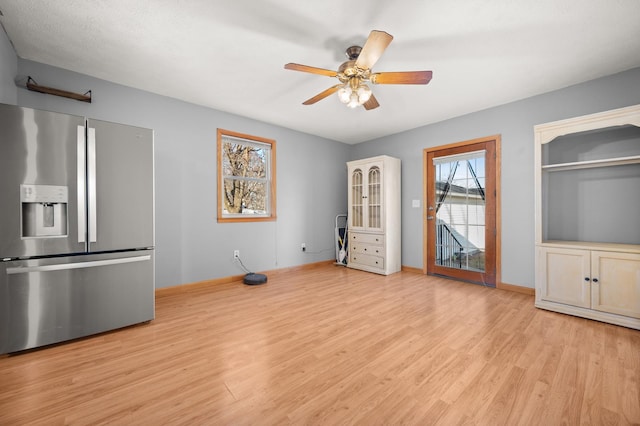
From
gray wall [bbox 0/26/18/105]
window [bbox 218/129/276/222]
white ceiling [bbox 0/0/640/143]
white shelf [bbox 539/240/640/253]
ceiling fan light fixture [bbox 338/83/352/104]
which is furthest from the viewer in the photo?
window [bbox 218/129/276/222]

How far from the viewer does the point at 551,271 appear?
2.73m

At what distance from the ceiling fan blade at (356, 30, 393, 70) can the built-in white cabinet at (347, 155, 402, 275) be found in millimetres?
2407

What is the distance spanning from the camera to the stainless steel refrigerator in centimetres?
188

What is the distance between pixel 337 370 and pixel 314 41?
252cm

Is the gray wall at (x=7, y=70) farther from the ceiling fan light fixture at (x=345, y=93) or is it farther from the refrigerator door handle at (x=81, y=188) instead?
the ceiling fan light fixture at (x=345, y=93)

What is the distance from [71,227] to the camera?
6.80ft

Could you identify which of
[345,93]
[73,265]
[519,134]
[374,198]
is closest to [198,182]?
[73,265]

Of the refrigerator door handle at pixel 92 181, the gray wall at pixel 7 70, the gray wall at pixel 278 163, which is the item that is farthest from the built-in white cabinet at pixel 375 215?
the gray wall at pixel 7 70

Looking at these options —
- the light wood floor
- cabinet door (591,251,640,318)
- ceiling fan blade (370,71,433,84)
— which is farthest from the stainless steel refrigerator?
cabinet door (591,251,640,318)

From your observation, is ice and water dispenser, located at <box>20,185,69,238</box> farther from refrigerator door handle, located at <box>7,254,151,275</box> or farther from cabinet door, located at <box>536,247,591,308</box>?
cabinet door, located at <box>536,247,591,308</box>

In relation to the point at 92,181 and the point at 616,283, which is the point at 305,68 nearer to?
the point at 92,181

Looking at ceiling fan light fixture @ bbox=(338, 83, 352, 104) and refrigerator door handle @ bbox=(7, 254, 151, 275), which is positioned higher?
ceiling fan light fixture @ bbox=(338, 83, 352, 104)

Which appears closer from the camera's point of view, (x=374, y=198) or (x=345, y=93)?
(x=345, y=93)

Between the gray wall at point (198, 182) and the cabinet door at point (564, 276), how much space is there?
3.26 metres
